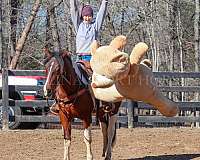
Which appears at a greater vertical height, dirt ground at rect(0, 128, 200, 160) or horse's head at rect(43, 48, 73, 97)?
horse's head at rect(43, 48, 73, 97)

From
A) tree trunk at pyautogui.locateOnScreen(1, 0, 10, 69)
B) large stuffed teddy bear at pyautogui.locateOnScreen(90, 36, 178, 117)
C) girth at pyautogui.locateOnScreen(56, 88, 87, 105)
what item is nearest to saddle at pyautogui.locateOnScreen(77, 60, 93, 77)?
girth at pyautogui.locateOnScreen(56, 88, 87, 105)

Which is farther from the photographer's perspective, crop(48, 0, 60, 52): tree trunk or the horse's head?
crop(48, 0, 60, 52): tree trunk

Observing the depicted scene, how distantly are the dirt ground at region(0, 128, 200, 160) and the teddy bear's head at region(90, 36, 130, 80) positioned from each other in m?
3.58

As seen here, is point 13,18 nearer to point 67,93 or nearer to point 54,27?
point 54,27

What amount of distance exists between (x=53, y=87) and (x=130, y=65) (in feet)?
6.38

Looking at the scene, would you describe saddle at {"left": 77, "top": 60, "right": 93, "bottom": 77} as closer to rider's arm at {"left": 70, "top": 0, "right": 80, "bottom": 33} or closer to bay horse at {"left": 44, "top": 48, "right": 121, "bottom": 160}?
bay horse at {"left": 44, "top": 48, "right": 121, "bottom": 160}

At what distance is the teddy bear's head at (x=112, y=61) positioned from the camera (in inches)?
215

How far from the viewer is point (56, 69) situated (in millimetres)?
7281

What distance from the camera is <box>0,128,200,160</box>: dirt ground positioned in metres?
9.37

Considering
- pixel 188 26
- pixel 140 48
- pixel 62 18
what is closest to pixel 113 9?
pixel 62 18

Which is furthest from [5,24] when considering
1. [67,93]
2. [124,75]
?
[124,75]

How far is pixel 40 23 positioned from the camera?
2839 cm

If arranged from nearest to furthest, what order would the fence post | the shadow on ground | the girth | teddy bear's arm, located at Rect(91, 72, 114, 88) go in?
teddy bear's arm, located at Rect(91, 72, 114, 88) < the girth < the shadow on ground < the fence post

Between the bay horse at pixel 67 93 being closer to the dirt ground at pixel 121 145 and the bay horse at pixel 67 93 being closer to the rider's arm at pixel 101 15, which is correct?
the rider's arm at pixel 101 15
